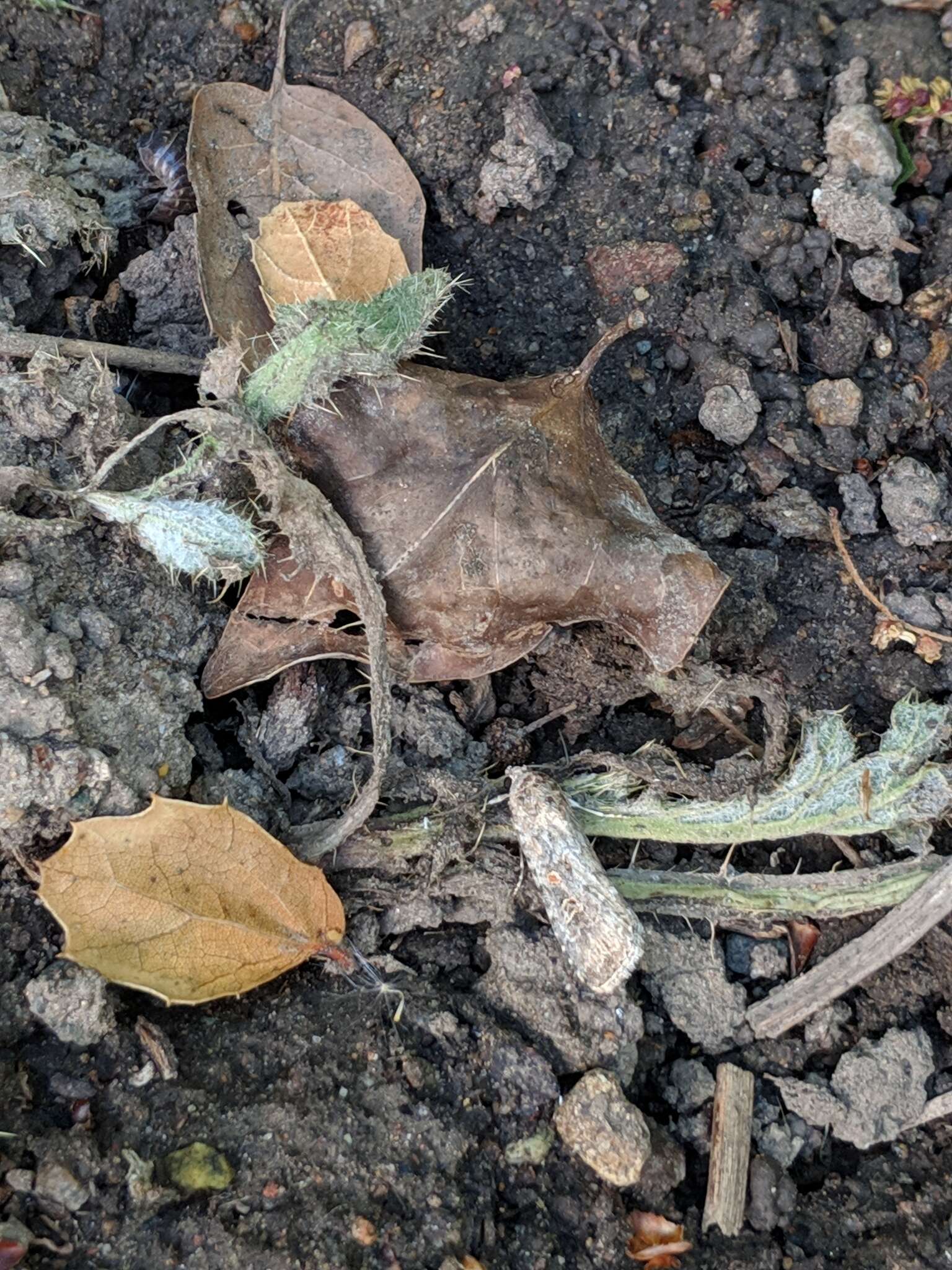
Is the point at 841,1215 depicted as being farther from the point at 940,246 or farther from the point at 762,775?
the point at 940,246

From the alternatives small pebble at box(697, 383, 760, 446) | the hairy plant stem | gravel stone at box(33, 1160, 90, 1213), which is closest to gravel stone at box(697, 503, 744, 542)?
small pebble at box(697, 383, 760, 446)

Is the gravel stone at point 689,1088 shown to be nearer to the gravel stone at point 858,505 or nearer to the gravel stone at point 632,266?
the gravel stone at point 858,505

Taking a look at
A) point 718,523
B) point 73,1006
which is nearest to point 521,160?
point 718,523

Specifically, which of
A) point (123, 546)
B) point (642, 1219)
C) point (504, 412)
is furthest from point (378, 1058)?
point (504, 412)

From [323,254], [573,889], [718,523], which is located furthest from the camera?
[718,523]

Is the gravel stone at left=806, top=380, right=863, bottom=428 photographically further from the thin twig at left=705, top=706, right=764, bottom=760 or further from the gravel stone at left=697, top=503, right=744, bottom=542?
the thin twig at left=705, top=706, right=764, bottom=760

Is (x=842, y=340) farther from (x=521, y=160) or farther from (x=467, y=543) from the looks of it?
(x=467, y=543)
